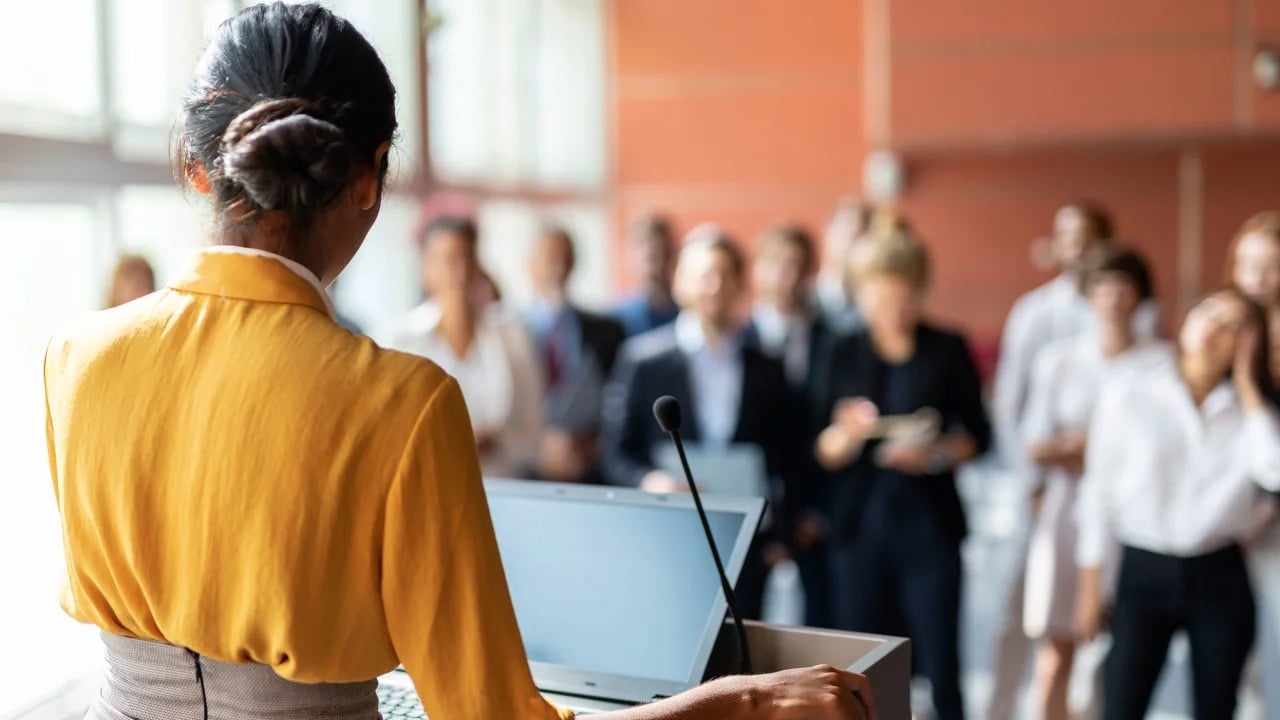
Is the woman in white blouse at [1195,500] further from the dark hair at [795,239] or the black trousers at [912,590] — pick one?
the dark hair at [795,239]

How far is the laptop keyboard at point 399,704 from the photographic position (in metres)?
1.37

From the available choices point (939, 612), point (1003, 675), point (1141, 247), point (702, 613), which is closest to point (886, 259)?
point (939, 612)

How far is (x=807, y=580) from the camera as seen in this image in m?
3.65

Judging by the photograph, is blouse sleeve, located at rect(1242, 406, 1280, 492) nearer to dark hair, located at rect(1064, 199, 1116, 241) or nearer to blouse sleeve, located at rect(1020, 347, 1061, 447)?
blouse sleeve, located at rect(1020, 347, 1061, 447)

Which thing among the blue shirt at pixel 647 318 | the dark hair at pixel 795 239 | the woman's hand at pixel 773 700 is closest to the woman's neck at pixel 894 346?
the dark hair at pixel 795 239

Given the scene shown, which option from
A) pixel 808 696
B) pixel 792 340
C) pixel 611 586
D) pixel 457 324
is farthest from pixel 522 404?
pixel 808 696

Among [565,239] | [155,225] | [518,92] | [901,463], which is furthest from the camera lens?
[518,92]

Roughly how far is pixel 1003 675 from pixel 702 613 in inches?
99.7

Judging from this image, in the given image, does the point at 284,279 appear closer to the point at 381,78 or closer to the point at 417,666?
the point at 381,78

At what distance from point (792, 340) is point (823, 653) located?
294cm

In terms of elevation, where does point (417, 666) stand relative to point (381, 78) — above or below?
below

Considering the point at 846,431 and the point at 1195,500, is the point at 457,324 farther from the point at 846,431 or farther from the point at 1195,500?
the point at 1195,500

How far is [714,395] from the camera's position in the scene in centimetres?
352

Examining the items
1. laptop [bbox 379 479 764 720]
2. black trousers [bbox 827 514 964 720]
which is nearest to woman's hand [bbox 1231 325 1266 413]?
black trousers [bbox 827 514 964 720]
